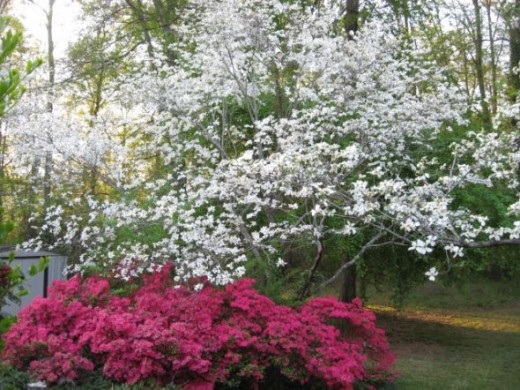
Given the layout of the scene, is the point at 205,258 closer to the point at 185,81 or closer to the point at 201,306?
the point at 201,306

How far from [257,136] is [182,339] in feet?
8.66

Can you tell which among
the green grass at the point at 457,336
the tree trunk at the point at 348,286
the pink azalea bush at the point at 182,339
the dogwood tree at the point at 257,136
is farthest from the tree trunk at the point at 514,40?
the pink azalea bush at the point at 182,339

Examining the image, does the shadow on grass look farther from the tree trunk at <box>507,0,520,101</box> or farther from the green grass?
the tree trunk at <box>507,0,520,101</box>

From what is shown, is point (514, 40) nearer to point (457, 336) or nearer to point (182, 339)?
point (457, 336)

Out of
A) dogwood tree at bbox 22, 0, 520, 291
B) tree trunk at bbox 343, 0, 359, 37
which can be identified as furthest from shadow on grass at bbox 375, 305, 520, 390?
tree trunk at bbox 343, 0, 359, 37

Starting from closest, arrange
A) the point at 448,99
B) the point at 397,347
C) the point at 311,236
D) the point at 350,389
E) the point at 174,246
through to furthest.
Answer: the point at 350,389 → the point at 174,246 → the point at 311,236 → the point at 448,99 → the point at 397,347

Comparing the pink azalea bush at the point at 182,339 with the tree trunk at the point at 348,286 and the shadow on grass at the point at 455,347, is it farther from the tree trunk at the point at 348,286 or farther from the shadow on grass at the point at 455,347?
the tree trunk at the point at 348,286

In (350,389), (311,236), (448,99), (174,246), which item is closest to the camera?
(350,389)

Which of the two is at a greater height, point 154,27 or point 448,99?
point 154,27

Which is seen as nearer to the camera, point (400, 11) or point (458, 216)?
point (458, 216)

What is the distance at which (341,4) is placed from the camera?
10992mm

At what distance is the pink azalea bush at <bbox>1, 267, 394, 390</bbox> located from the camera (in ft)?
16.8

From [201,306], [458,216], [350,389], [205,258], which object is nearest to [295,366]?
[350,389]

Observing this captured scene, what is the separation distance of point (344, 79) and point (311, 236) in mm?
2260
